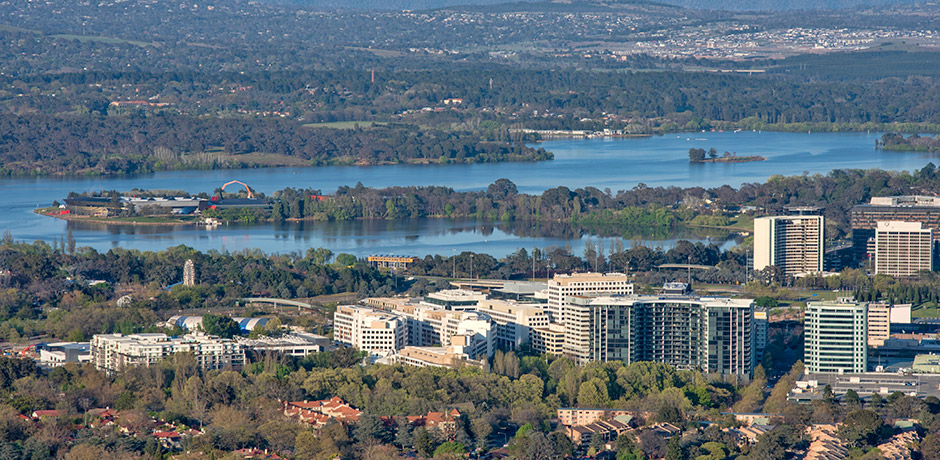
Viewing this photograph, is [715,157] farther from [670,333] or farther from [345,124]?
[670,333]

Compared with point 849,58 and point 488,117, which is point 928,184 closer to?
point 488,117

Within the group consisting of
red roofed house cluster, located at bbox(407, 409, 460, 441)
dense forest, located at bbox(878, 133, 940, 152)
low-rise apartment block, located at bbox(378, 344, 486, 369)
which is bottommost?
red roofed house cluster, located at bbox(407, 409, 460, 441)

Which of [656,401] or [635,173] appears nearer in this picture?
[656,401]

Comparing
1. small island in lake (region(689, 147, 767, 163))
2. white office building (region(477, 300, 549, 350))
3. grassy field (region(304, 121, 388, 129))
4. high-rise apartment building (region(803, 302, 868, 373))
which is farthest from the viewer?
Result: grassy field (region(304, 121, 388, 129))

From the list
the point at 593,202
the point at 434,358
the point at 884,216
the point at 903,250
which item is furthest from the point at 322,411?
the point at 593,202

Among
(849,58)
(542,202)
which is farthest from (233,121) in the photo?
(849,58)

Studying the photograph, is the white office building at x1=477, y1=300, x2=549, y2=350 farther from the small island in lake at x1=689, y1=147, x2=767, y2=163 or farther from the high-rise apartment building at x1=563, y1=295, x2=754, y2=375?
the small island in lake at x1=689, y1=147, x2=767, y2=163

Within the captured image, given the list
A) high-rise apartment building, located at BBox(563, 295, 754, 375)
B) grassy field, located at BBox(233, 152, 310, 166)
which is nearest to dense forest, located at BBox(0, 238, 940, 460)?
high-rise apartment building, located at BBox(563, 295, 754, 375)
